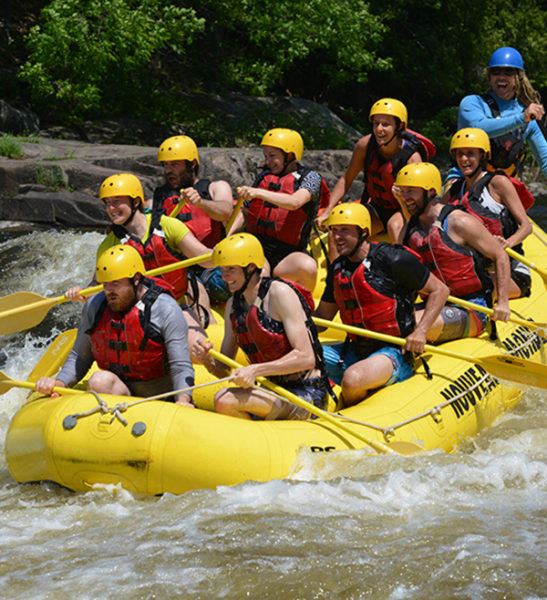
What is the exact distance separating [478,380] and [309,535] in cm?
188

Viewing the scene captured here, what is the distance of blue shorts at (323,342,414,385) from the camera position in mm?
5066

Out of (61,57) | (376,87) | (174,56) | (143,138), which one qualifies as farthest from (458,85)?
(61,57)

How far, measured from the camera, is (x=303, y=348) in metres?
4.45

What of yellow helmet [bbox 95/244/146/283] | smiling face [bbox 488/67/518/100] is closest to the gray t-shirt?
yellow helmet [bbox 95/244/146/283]

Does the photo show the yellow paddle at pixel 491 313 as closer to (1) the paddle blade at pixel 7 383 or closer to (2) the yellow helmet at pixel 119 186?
(2) the yellow helmet at pixel 119 186

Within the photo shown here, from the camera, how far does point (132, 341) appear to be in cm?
460

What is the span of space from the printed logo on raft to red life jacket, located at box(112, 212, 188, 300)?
1827mm

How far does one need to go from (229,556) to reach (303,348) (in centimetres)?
114

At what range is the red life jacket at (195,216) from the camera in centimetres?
599

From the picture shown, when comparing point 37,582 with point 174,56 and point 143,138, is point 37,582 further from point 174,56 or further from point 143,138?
point 174,56

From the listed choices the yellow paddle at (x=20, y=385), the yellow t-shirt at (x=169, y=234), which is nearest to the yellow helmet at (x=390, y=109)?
the yellow t-shirt at (x=169, y=234)

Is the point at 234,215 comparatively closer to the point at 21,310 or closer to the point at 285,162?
the point at 285,162

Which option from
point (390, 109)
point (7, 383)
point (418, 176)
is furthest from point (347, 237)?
point (7, 383)

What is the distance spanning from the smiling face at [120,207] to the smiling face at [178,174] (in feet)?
1.86
